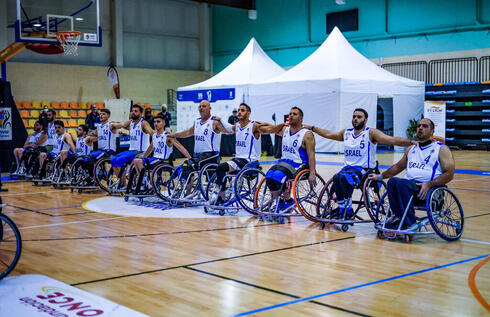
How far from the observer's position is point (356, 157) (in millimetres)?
6332

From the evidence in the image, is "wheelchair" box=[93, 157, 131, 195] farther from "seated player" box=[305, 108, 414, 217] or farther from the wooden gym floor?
"seated player" box=[305, 108, 414, 217]

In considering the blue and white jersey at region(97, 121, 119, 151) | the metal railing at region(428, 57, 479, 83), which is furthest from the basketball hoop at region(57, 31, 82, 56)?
the metal railing at region(428, 57, 479, 83)

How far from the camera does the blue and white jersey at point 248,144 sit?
7.46m

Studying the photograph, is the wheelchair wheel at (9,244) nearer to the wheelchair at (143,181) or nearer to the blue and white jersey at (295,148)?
the blue and white jersey at (295,148)

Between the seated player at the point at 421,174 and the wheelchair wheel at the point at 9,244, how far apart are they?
320 centimetres

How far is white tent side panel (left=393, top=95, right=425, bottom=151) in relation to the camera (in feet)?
59.9

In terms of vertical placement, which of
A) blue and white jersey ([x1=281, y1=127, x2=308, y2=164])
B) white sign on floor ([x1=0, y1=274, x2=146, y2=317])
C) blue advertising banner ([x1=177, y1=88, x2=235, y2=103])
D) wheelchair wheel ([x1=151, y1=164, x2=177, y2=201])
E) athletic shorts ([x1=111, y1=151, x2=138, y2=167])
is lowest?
white sign on floor ([x1=0, y1=274, x2=146, y2=317])

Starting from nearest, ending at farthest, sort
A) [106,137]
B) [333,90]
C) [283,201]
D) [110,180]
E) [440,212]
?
[440,212]
[283,201]
[110,180]
[106,137]
[333,90]

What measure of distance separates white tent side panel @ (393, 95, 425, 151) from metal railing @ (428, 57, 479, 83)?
1.54 meters

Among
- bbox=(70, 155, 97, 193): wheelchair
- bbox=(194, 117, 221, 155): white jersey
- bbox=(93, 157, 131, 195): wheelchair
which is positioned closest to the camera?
bbox=(194, 117, 221, 155): white jersey

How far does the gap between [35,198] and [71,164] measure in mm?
1318

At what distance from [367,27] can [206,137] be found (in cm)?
1558

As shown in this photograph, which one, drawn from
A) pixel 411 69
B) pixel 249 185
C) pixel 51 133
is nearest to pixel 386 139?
pixel 249 185

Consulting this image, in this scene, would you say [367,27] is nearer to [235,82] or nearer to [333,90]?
[235,82]
